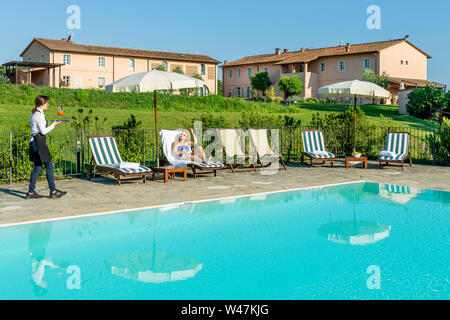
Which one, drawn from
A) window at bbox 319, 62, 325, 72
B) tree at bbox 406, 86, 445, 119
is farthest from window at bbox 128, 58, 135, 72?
tree at bbox 406, 86, 445, 119

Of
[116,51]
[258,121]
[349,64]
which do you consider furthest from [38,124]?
[349,64]

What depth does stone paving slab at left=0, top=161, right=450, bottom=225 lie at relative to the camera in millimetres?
7102

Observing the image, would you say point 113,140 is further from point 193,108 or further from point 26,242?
point 193,108

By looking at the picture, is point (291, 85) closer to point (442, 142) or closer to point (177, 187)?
point (442, 142)

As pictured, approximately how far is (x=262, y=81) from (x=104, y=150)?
48.8 m

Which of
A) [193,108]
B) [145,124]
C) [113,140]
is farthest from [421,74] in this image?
[113,140]

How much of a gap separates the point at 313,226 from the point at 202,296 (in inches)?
114

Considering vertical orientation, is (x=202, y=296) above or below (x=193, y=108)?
below

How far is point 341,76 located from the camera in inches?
2037

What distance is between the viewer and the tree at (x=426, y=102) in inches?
1294

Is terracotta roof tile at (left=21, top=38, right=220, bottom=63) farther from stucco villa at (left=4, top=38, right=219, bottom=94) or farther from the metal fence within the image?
the metal fence

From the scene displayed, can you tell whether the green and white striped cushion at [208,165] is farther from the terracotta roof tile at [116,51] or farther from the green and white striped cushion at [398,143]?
the terracotta roof tile at [116,51]

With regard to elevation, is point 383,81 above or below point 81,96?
above

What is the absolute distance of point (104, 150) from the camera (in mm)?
10156
